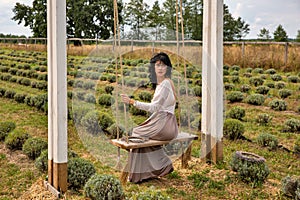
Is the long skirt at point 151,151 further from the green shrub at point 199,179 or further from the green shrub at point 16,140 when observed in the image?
the green shrub at point 16,140

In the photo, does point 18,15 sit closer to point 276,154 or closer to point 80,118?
point 80,118

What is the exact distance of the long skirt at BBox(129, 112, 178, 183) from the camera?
466 cm

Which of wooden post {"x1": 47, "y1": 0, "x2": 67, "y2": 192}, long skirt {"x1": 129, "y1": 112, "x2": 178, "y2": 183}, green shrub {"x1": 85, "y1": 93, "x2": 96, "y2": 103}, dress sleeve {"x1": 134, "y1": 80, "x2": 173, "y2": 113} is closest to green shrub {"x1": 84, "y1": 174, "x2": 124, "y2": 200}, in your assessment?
wooden post {"x1": 47, "y1": 0, "x2": 67, "y2": 192}

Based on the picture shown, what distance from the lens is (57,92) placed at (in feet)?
13.1

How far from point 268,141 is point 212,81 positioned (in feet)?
7.27

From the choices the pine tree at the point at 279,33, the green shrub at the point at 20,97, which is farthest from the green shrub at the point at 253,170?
the pine tree at the point at 279,33

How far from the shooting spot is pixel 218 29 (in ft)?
17.7

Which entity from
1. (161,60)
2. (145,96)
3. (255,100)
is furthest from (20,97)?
(161,60)

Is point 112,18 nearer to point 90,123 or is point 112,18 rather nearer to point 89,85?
point 89,85

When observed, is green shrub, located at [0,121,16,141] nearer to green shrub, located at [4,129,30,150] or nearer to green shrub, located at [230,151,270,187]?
green shrub, located at [4,129,30,150]

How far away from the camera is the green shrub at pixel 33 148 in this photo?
5816 millimetres

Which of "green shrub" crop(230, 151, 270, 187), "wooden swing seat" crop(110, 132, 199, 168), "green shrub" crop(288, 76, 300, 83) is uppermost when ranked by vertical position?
"green shrub" crop(288, 76, 300, 83)

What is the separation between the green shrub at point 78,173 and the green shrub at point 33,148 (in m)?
1.53

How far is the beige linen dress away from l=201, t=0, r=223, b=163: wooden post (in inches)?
35.0
